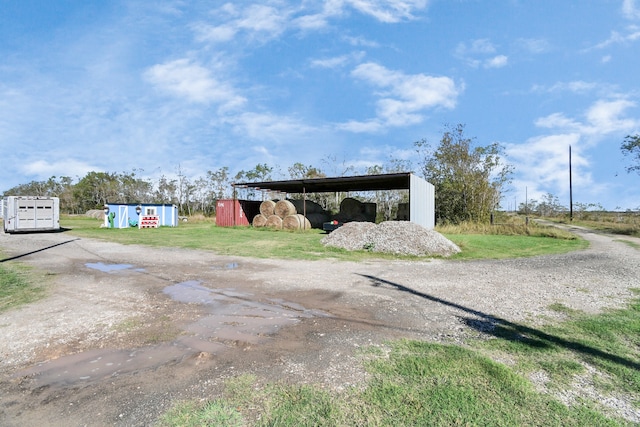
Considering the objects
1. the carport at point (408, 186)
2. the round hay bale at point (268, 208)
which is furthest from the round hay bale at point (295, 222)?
the carport at point (408, 186)

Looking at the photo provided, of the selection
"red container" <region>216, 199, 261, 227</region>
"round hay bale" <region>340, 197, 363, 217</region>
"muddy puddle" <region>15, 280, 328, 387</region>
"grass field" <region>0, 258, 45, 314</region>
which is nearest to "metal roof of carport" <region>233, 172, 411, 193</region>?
"round hay bale" <region>340, 197, 363, 217</region>

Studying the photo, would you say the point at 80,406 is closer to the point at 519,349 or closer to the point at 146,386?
the point at 146,386

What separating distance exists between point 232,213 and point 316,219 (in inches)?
269

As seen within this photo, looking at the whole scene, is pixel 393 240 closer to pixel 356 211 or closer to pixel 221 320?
pixel 221 320

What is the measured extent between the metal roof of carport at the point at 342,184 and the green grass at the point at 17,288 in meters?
15.3

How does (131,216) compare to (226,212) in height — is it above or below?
below

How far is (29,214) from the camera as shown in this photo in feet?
64.1

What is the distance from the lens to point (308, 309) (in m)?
5.19

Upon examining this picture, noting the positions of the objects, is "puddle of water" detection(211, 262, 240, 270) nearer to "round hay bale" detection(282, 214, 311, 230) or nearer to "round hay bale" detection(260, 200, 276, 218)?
"round hay bale" detection(282, 214, 311, 230)

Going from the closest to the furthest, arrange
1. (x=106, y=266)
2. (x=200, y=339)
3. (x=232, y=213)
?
(x=200, y=339) < (x=106, y=266) < (x=232, y=213)

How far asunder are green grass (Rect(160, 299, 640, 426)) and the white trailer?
2318 centimetres

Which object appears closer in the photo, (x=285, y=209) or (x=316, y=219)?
(x=285, y=209)

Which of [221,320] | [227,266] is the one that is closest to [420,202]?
[227,266]

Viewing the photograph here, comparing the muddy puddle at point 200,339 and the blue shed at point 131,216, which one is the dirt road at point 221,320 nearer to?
the muddy puddle at point 200,339
